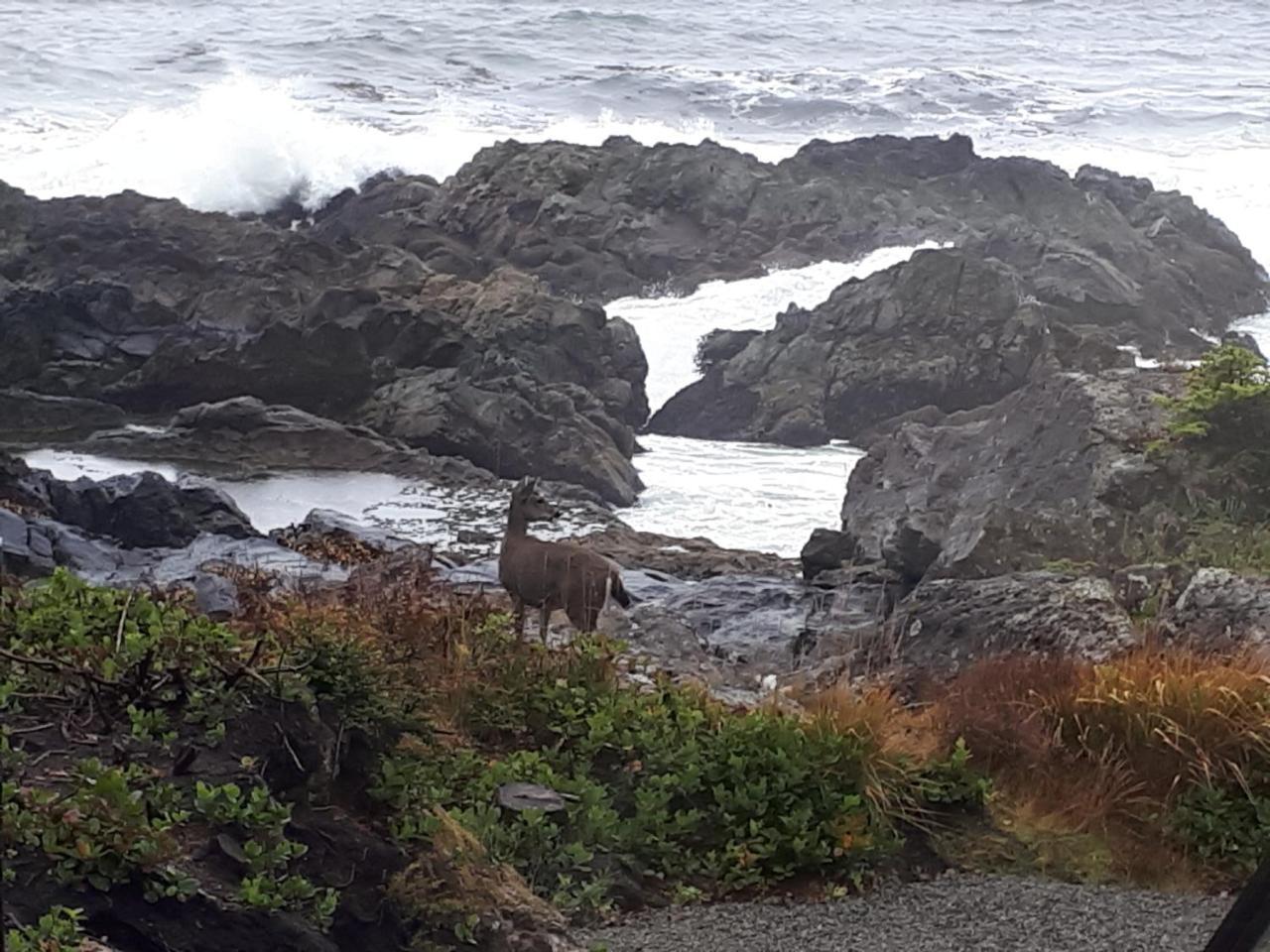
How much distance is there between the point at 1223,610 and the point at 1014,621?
86 centimetres

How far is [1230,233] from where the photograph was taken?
31000 mm

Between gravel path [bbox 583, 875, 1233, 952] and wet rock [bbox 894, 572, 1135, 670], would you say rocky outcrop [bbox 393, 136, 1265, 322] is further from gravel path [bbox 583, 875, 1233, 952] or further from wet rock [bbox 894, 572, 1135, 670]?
gravel path [bbox 583, 875, 1233, 952]

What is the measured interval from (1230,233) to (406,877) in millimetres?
29633

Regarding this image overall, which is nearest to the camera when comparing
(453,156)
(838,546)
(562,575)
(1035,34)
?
(562,575)

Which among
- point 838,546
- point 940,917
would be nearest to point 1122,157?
point 838,546

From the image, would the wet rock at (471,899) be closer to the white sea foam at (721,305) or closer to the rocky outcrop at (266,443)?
the rocky outcrop at (266,443)

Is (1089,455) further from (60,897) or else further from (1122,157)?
(1122,157)

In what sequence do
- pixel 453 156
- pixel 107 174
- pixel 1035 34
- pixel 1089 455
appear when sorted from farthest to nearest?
pixel 1035 34, pixel 453 156, pixel 107 174, pixel 1089 455

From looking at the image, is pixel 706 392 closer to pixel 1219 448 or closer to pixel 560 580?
pixel 1219 448

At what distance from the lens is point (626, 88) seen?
4200 centimetres

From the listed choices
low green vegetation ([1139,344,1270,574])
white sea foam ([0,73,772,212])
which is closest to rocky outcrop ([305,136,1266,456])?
white sea foam ([0,73,772,212])

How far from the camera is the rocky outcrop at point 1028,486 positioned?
10.9 metres

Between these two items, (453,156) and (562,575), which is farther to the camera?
(453,156)

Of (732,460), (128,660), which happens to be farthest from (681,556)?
(128,660)
